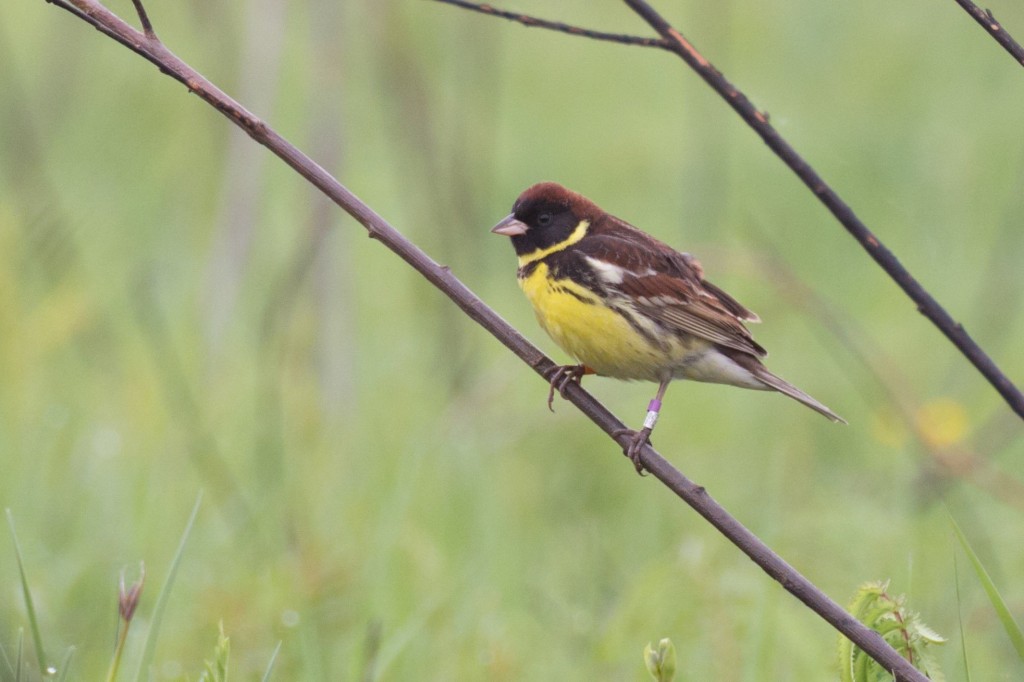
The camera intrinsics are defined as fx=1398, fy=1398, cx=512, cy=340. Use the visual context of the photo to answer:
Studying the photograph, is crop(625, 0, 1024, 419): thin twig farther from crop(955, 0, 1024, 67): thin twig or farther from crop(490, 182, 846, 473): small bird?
crop(490, 182, 846, 473): small bird

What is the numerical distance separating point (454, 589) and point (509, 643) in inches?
14.2

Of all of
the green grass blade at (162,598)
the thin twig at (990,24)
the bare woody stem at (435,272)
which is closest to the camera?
the bare woody stem at (435,272)

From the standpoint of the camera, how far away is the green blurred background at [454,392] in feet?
Answer: 11.6

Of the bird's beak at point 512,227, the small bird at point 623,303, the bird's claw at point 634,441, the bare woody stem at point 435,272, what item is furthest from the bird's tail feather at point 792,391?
the bare woody stem at point 435,272

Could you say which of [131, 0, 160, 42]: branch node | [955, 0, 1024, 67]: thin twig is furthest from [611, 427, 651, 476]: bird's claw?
[131, 0, 160, 42]: branch node

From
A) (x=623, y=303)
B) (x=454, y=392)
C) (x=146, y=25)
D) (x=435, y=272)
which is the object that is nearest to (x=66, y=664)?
(x=435, y=272)

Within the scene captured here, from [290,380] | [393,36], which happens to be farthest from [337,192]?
[290,380]

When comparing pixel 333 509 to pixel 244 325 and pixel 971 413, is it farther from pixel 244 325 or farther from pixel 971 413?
pixel 971 413

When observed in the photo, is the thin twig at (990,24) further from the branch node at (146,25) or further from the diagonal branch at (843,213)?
the branch node at (146,25)

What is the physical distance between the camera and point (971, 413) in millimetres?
6117

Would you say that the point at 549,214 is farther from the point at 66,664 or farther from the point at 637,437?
the point at 66,664

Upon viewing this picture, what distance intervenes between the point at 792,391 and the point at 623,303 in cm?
44

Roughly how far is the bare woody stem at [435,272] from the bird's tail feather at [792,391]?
3.34 ft

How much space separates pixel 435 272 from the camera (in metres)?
2.02
